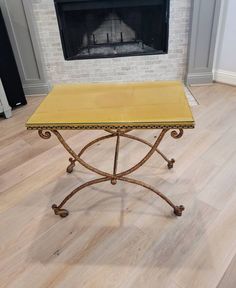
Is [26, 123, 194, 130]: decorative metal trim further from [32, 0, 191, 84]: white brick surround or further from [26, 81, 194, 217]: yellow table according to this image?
[32, 0, 191, 84]: white brick surround

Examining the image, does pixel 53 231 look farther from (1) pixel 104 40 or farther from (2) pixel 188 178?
(1) pixel 104 40

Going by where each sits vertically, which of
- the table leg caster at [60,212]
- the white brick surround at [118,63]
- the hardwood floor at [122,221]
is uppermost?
the white brick surround at [118,63]

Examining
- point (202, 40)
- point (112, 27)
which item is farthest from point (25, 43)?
point (202, 40)

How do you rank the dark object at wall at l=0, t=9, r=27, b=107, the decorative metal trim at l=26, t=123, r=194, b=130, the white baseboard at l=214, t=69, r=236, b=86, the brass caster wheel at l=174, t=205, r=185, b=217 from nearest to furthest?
the decorative metal trim at l=26, t=123, r=194, b=130, the brass caster wheel at l=174, t=205, r=185, b=217, the dark object at wall at l=0, t=9, r=27, b=107, the white baseboard at l=214, t=69, r=236, b=86

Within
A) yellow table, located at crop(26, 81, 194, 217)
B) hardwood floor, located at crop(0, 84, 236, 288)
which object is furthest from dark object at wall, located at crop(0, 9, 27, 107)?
yellow table, located at crop(26, 81, 194, 217)

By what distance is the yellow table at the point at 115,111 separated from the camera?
1019mm

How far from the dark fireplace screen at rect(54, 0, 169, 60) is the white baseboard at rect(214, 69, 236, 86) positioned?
0.66 meters

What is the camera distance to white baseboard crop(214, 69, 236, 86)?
2.68m

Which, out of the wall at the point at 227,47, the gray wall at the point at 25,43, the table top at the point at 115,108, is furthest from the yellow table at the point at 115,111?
the wall at the point at 227,47

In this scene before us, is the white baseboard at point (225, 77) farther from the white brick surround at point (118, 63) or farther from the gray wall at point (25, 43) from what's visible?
the gray wall at point (25, 43)

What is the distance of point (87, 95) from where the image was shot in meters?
1.28

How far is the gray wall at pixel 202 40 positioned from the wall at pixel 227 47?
0.09m

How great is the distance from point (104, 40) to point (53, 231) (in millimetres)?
2272

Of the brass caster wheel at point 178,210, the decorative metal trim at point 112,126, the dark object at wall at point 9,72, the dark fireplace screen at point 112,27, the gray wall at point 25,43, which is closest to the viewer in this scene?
the decorative metal trim at point 112,126
